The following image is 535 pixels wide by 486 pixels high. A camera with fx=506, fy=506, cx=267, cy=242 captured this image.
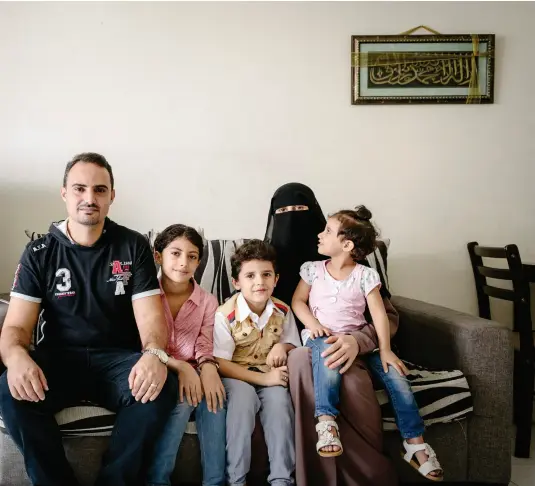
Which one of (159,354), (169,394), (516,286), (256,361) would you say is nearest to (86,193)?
(159,354)

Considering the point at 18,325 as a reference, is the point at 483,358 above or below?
below

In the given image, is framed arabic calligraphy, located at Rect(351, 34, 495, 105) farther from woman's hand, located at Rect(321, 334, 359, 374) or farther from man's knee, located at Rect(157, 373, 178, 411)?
man's knee, located at Rect(157, 373, 178, 411)

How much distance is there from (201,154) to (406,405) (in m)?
1.71

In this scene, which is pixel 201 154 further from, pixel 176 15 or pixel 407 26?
pixel 407 26

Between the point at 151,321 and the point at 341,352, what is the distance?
0.64 metres

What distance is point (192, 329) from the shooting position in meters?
1.81

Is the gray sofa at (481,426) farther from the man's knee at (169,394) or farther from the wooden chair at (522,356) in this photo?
the man's knee at (169,394)

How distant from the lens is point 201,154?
274 cm

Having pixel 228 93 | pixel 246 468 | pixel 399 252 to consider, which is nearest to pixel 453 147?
pixel 399 252

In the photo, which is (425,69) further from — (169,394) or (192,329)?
(169,394)

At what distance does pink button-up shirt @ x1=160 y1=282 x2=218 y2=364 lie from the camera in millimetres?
1768

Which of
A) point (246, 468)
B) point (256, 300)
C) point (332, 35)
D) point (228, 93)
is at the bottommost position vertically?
point (246, 468)

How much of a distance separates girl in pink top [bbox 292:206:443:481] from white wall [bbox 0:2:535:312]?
858 millimetres

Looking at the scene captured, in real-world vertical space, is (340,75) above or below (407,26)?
below
